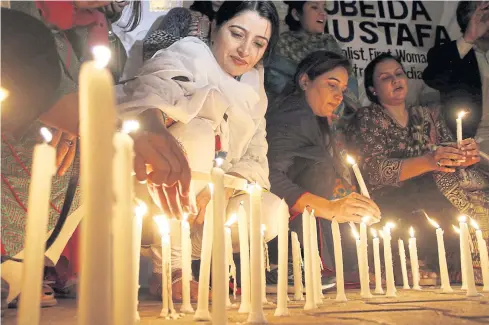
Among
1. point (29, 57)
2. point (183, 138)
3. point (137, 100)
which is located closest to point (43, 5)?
point (137, 100)

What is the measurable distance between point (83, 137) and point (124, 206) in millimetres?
158

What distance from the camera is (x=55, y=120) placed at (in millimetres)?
1553

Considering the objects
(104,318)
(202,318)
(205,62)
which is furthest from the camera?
(205,62)

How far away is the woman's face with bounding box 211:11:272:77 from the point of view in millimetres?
3371

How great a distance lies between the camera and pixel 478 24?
4.02 meters

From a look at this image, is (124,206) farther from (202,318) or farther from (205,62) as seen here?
(205,62)

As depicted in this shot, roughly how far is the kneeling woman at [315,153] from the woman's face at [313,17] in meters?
Answer: 0.21

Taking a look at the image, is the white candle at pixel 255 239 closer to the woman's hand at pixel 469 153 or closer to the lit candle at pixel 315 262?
the lit candle at pixel 315 262

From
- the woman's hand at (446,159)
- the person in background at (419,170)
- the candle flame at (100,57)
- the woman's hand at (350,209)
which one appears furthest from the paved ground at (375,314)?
the woman's hand at (446,159)

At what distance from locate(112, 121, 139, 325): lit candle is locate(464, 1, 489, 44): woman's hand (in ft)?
12.9

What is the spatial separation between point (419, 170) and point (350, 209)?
Answer: 72 cm

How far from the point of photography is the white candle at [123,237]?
71 cm

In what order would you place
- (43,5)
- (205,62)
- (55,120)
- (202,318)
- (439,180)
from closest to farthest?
(202,318)
(55,120)
(43,5)
(205,62)
(439,180)

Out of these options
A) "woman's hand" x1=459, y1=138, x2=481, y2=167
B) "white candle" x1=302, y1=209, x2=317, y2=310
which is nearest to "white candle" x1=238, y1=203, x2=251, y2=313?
"white candle" x1=302, y1=209, x2=317, y2=310
